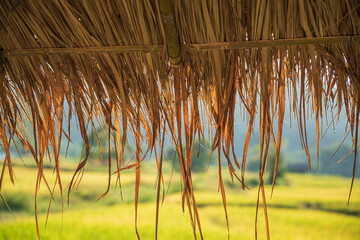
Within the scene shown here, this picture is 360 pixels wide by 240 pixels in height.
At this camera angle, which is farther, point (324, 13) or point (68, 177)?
point (68, 177)

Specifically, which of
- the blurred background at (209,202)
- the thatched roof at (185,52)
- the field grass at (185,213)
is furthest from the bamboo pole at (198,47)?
the field grass at (185,213)

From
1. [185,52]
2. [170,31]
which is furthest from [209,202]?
[170,31]

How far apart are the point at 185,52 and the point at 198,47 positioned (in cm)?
5

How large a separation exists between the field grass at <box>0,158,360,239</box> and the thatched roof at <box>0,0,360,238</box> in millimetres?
2820

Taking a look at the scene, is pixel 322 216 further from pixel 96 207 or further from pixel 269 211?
pixel 96 207

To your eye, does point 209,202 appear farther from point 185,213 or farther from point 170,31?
point 170,31

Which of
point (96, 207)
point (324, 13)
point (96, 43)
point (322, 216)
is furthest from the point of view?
point (96, 207)

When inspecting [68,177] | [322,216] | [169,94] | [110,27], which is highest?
[110,27]

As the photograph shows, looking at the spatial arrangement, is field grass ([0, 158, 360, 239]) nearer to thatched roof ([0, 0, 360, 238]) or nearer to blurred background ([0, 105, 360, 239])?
blurred background ([0, 105, 360, 239])

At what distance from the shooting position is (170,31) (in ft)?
2.21

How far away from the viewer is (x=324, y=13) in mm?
667

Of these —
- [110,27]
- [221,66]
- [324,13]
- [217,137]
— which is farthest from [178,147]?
[324,13]

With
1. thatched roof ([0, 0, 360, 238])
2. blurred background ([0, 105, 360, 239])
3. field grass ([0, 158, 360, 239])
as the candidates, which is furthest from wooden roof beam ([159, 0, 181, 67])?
field grass ([0, 158, 360, 239])

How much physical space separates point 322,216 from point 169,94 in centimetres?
328
